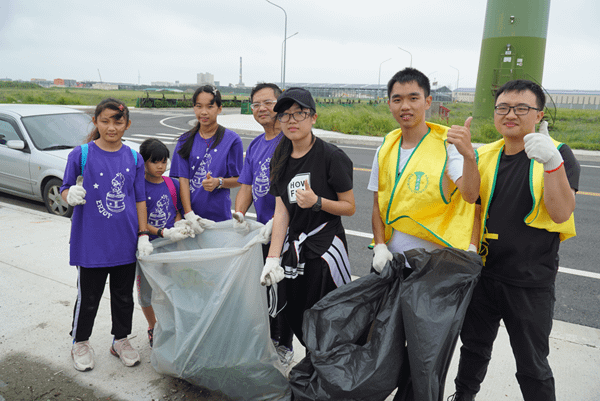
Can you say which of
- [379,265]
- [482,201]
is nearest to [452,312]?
[379,265]

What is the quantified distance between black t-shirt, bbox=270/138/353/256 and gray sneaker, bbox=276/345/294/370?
0.82m

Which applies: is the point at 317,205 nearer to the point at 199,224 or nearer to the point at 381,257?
the point at 381,257

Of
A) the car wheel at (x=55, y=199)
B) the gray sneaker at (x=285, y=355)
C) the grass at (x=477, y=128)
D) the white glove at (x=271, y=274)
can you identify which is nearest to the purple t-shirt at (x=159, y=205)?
the white glove at (x=271, y=274)

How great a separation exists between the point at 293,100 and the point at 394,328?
1139 mm

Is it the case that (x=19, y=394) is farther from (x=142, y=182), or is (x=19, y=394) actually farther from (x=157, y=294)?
(x=142, y=182)

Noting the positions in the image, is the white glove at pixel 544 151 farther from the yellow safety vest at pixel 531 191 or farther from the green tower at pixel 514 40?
the green tower at pixel 514 40

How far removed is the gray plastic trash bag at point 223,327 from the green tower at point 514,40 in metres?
17.0

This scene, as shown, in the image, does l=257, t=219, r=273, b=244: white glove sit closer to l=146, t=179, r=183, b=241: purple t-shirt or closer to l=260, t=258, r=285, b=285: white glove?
l=260, t=258, r=285, b=285: white glove

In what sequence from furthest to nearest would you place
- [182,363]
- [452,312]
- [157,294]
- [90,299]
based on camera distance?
[90,299] → [157,294] → [182,363] → [452,312]

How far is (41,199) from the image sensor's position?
19.8ft

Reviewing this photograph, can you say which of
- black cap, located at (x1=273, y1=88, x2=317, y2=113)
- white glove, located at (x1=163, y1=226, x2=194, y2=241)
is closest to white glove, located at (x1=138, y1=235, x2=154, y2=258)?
white glove, located at (x1=163, y1=226, x2=194, y2=241)

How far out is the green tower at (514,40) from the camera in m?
16.2

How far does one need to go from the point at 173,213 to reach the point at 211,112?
70 cm

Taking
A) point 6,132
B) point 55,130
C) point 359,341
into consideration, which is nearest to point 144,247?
point 359,341
